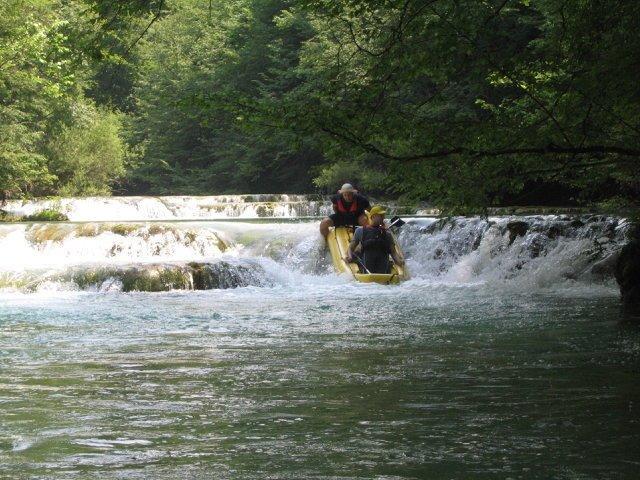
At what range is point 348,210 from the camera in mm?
16422

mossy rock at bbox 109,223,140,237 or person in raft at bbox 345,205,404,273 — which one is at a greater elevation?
mossy rock at bbox 109,223,140,237

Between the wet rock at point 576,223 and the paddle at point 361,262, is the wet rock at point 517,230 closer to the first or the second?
the wet rock at point 576,223

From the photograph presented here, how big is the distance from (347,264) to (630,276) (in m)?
5.58

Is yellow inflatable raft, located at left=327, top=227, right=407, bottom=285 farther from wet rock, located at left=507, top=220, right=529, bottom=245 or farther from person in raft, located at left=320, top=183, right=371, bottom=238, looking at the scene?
wet rock, located at left=507, top=220, right=529, bottom=245

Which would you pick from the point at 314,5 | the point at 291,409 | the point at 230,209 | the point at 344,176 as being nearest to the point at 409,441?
the point at 291,409

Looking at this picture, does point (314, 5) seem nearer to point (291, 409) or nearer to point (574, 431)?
point (291, 409)

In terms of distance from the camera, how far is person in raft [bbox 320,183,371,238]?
52.9ft

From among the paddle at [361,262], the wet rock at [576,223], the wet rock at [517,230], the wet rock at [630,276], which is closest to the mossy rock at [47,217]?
the paddle at [361,262]

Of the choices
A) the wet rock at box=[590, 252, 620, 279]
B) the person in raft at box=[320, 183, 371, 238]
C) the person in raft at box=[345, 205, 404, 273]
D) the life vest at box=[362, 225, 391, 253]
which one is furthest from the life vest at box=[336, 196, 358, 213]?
the wet rock at box=[590, 252, 620, 279]

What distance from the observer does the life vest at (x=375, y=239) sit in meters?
15.1

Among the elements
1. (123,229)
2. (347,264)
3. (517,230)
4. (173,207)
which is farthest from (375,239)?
(173,207)

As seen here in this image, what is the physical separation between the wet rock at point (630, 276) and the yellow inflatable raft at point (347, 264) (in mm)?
4273

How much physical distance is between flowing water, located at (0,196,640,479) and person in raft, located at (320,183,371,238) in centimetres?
119

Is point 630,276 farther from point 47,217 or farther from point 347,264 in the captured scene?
point 47,217
